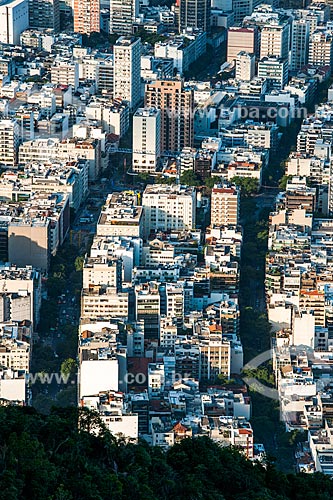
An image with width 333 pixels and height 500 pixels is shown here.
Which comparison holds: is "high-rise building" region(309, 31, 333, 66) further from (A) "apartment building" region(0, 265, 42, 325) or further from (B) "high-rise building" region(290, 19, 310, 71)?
(A) "apartment building" region(0, 265, 42, 325)

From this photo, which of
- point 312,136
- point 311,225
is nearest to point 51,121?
point 312,136

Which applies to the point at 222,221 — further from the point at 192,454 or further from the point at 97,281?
the point at 192,454

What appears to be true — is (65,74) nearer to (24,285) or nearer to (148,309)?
(24,285)

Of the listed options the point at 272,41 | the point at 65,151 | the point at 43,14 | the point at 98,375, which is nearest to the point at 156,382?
the point at 98,375

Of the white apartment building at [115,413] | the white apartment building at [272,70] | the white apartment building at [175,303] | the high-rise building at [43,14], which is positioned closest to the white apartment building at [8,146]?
the white apartment building at [272,70]

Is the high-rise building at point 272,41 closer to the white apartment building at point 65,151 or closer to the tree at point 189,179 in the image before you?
the white apartment building at point 65,151

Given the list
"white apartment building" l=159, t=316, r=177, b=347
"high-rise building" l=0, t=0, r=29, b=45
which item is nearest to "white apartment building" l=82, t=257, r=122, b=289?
"white apartment building" l=159, t=316, r=177, b=347
